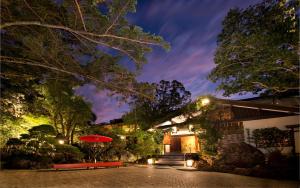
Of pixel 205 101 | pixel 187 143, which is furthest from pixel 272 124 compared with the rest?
pixel 187 143

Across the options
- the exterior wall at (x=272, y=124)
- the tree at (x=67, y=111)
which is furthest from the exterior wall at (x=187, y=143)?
the tree at (x=67, y=111)

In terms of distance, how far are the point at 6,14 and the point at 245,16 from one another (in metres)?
9.48

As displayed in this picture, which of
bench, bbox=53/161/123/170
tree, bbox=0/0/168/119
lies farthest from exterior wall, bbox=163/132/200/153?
tree, bbox=0/0/168/119

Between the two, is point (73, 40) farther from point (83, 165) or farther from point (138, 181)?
point (83, 165)

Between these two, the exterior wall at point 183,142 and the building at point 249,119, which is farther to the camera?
the exterior wall at point 183,142

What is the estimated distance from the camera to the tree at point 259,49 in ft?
30.8

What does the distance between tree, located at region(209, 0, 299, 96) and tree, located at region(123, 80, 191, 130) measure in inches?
496

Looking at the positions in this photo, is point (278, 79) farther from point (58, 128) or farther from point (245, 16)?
point (58, 128)

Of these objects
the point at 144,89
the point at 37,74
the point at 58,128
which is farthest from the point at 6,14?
the point at 58,128

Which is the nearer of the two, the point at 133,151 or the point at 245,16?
the point at 245,16

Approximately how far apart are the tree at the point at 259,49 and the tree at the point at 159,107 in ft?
41.4

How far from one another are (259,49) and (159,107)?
24072 millimetres

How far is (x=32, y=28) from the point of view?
9.01 m

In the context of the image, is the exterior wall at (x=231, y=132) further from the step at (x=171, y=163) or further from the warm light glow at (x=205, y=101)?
the step at (x=171, y=163)
